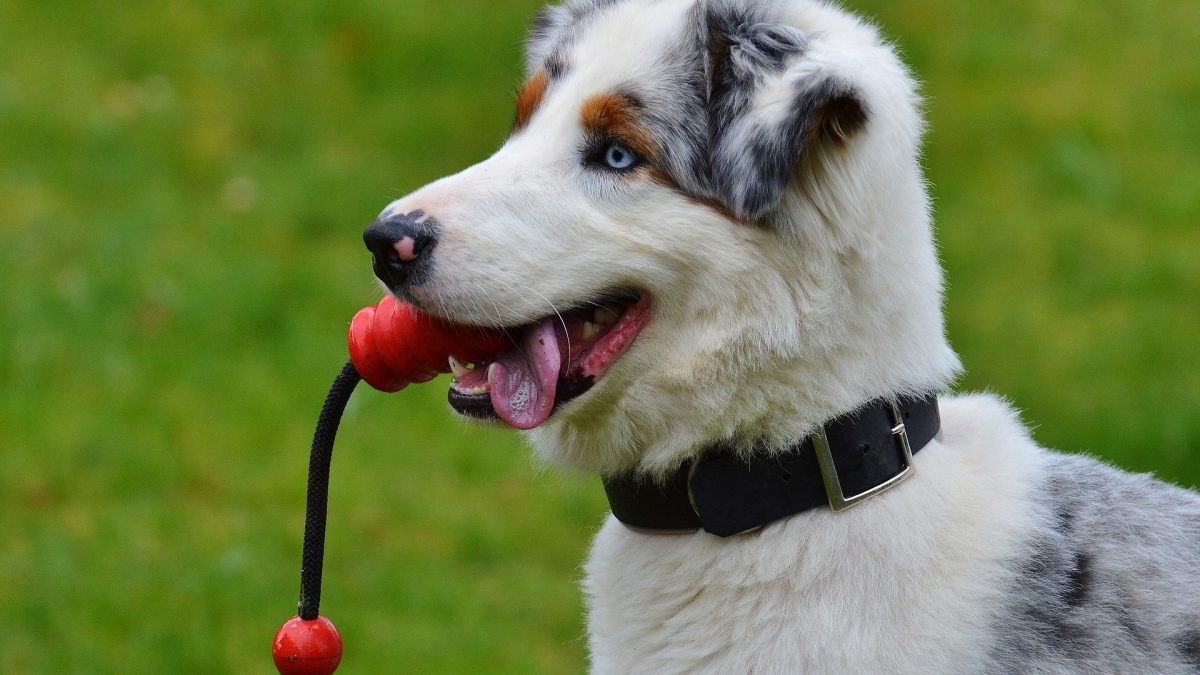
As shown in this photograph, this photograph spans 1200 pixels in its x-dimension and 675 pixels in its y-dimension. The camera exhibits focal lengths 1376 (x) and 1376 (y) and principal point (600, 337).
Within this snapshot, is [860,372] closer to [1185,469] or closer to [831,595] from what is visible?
[831,595]

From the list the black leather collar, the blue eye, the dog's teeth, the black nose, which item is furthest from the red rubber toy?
the black leather collar

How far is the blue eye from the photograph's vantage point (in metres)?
3.18

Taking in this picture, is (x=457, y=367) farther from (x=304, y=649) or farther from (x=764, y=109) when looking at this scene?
(x=764, y=109)

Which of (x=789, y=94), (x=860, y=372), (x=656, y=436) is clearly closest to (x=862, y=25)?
(x=789, y=94)

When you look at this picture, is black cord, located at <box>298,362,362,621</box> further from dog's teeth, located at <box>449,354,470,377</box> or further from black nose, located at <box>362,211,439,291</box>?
black nose, located at <box>362,211,439,291</box>

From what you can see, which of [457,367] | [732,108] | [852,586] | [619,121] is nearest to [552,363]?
[457,367]

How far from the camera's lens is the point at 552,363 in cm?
312

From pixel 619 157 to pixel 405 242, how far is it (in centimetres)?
55

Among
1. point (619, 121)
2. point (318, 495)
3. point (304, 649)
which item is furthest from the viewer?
point (318, 495)

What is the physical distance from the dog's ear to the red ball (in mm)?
1423

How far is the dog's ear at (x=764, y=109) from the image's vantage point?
290 cm

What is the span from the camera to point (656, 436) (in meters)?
3.17

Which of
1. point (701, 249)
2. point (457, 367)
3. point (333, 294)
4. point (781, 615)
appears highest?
point (701, 249)

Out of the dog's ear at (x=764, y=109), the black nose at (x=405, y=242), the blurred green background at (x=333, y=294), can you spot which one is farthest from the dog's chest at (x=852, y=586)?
the blurred green background at (x=333, y=294)
